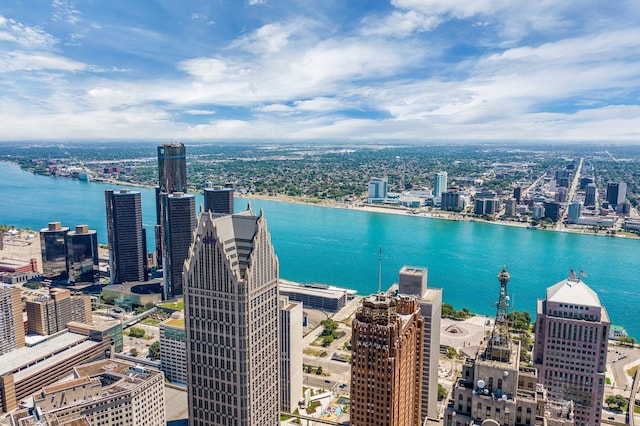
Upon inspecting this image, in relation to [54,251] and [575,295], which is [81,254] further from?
[575,295]

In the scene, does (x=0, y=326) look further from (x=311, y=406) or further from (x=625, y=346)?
(x=625, y=346)

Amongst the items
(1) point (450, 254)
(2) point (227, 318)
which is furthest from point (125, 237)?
(2) point (227, 318)

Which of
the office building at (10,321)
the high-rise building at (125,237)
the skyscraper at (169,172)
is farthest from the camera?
the skyscraper at (169,172)

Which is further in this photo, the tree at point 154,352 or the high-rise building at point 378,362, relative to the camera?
the tree at point 154,352

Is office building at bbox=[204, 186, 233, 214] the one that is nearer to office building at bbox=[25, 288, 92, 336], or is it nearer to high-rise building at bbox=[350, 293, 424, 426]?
office building at bbox=[25, 288, 92, 336]

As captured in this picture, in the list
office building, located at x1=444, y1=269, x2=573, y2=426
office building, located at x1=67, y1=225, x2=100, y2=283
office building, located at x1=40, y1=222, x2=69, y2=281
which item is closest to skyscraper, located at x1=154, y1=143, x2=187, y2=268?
office building, located at x1=67, y1=225, x2=100, y2=283

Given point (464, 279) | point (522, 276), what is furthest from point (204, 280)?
point (522, 276)

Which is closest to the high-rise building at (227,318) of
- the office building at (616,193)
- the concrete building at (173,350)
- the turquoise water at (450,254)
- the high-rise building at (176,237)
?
the concrete building at (173,350)

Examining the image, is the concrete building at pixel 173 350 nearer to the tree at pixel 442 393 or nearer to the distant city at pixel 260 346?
the distant city at pixel 260 346
